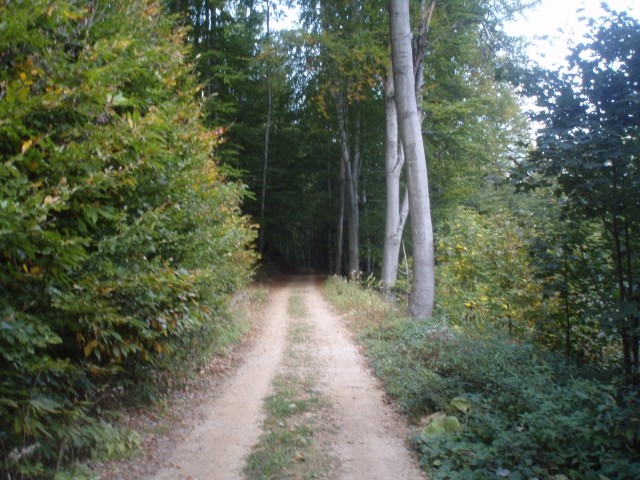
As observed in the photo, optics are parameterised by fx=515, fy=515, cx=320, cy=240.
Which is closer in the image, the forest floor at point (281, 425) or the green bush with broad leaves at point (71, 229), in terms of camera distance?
the green bush with broad leaves at point (71, 229)

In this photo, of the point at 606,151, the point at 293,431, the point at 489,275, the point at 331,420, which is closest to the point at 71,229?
the point at 293,431

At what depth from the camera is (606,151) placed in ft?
18.1

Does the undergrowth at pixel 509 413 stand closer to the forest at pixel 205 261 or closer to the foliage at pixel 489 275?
the forest at pixel 205 261

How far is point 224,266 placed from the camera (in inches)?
333

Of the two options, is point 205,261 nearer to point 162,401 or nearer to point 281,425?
point 162,401

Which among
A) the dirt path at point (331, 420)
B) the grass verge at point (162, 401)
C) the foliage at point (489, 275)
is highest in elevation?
the foliage at point (489, 275)

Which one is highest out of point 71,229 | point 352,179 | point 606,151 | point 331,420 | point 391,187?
point 352,179

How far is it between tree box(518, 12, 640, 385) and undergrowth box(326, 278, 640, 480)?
3.34 ft

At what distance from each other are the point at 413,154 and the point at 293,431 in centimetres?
687

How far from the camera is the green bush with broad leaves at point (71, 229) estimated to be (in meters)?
3.68

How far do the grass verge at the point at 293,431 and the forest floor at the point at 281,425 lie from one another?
0.01 m

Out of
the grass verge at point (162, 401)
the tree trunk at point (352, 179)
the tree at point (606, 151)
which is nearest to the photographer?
the grass verge at point (162, 401)

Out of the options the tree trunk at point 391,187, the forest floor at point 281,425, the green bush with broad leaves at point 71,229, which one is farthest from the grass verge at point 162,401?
the tree trunk at point 391,187

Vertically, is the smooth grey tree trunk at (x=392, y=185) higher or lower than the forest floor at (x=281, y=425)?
higher
